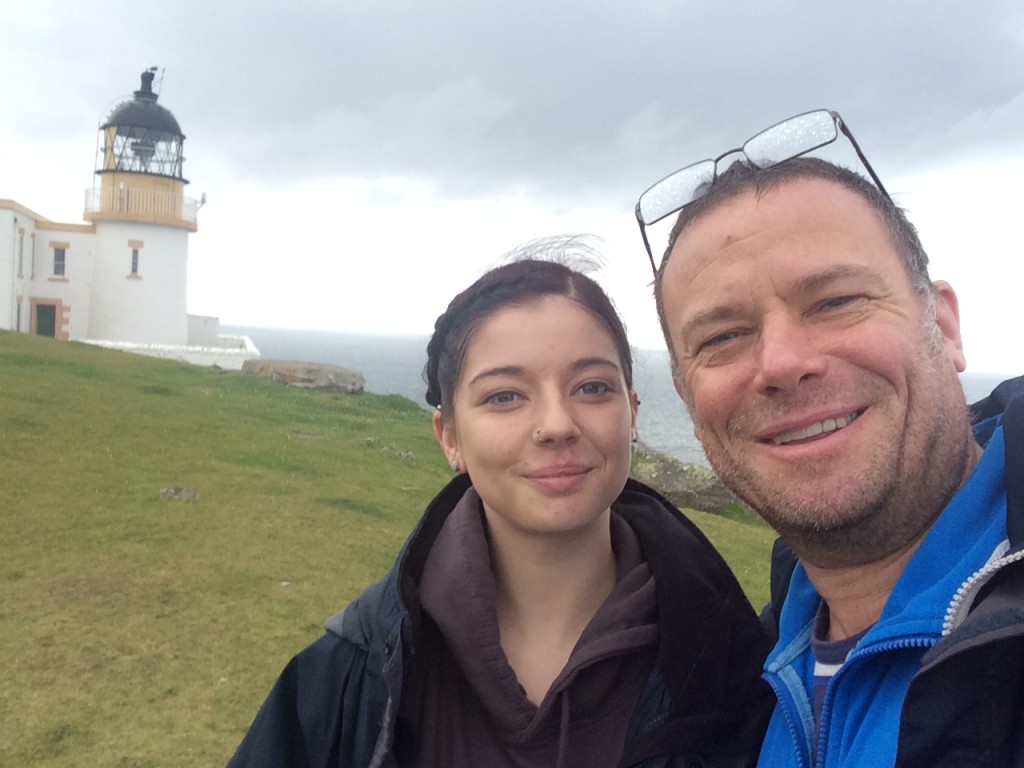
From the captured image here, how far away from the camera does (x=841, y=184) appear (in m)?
2.19

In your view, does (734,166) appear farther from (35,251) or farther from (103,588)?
(35,251)

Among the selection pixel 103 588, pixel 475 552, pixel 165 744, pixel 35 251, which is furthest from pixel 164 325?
pixel 475 552

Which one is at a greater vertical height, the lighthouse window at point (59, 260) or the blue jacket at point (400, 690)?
the lighthouse window at point (59, 260)

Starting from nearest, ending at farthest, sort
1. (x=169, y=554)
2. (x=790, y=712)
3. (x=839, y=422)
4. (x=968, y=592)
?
(x=968, y=592) < (x=839, y=422) < (x=790, y=712) < (x=169, y=554)

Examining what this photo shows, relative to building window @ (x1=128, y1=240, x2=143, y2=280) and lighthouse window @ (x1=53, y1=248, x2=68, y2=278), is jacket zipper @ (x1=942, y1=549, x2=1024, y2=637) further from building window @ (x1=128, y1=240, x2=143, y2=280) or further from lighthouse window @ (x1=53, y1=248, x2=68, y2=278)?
lighthouse window @ (x1=53, y1=248, x2=68, y2=278)

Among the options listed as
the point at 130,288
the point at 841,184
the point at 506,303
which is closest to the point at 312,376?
the point at 130,288

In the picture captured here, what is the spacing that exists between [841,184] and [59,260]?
3785cm

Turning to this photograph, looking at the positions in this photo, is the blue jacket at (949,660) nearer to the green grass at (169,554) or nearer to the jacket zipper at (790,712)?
the jacket zipper at (790,712)

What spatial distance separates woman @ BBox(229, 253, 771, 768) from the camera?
2.34m

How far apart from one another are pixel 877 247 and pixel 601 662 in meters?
1.41

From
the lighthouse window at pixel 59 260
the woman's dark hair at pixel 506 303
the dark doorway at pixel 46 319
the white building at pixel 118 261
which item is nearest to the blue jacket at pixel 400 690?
the woman's dark hair at pixel 506 303

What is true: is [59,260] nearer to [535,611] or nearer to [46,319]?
[46,319]

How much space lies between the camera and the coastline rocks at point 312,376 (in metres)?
23.5

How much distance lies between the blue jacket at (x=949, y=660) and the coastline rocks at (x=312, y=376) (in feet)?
71.8
